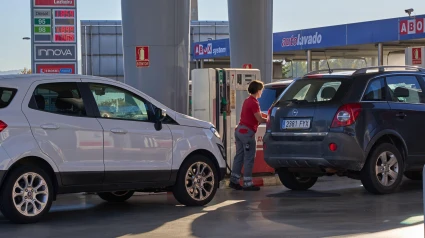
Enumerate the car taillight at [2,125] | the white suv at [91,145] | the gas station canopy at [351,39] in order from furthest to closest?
the gas station canopy at [351,39], the white suv at [91,145], the car taillight at [2,125]

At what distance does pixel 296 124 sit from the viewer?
1247 cm

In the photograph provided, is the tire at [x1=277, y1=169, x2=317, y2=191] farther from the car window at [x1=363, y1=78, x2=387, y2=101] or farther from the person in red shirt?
the car window at [x1=363, y1=78, x2=387, y2=101]

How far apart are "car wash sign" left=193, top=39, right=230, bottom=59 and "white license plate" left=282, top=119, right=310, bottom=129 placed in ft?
104

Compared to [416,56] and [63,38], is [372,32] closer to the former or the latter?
[416,56]

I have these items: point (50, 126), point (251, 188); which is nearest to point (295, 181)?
point (251, 188)

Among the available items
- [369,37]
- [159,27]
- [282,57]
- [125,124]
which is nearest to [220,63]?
[282,57]

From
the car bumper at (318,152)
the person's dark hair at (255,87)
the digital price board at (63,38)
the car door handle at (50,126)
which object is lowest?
the car bumper at (318,152)

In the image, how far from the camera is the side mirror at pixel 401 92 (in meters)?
12.8

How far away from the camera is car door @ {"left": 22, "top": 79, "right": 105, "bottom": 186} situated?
392 inches

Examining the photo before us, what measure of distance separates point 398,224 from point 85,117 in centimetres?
387

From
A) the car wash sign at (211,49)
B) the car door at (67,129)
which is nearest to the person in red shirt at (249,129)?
the car door at (67,129)

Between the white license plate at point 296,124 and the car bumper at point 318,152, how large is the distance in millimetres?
148

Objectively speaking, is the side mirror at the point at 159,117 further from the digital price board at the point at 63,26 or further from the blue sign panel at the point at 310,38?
the blue sign panel at the point at 310,38

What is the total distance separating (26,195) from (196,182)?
102 inches
